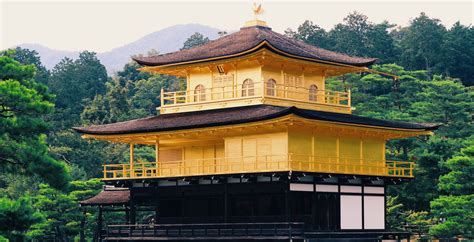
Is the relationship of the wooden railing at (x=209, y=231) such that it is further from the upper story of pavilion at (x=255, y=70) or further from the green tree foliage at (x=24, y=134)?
the green tree foliage at (x=24, y=134)

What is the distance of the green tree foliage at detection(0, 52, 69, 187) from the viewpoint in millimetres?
32562

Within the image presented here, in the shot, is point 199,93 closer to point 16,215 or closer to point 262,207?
point 262,207

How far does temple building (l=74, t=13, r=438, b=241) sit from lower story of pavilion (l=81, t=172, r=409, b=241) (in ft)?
0.19

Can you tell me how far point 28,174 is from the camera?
3306cm

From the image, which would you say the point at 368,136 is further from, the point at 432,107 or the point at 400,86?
the point at 400,86

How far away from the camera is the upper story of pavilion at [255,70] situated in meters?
49.3

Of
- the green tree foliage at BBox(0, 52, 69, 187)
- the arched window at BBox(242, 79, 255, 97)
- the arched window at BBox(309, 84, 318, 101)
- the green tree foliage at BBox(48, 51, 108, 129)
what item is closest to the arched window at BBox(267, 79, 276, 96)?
the arched window at BBox(242, 79, 255, 97)

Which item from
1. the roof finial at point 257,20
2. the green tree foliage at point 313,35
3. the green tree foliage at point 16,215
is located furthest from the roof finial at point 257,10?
the green tree foliage at point 313,35

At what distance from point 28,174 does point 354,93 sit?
53.1 meters

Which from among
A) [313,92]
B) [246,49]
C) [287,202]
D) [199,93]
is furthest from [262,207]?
[199,93]

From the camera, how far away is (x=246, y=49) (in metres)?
48.3

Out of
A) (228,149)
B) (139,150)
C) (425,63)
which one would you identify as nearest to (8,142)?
(228,149)

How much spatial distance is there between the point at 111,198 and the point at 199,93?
758 cm

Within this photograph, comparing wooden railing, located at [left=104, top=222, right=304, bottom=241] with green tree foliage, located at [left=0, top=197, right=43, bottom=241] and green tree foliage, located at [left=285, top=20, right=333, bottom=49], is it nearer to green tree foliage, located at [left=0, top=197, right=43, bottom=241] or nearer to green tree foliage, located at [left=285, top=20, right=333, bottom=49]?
green tree foliage, located at [left=0, top=197, right=43, bottom=241]
